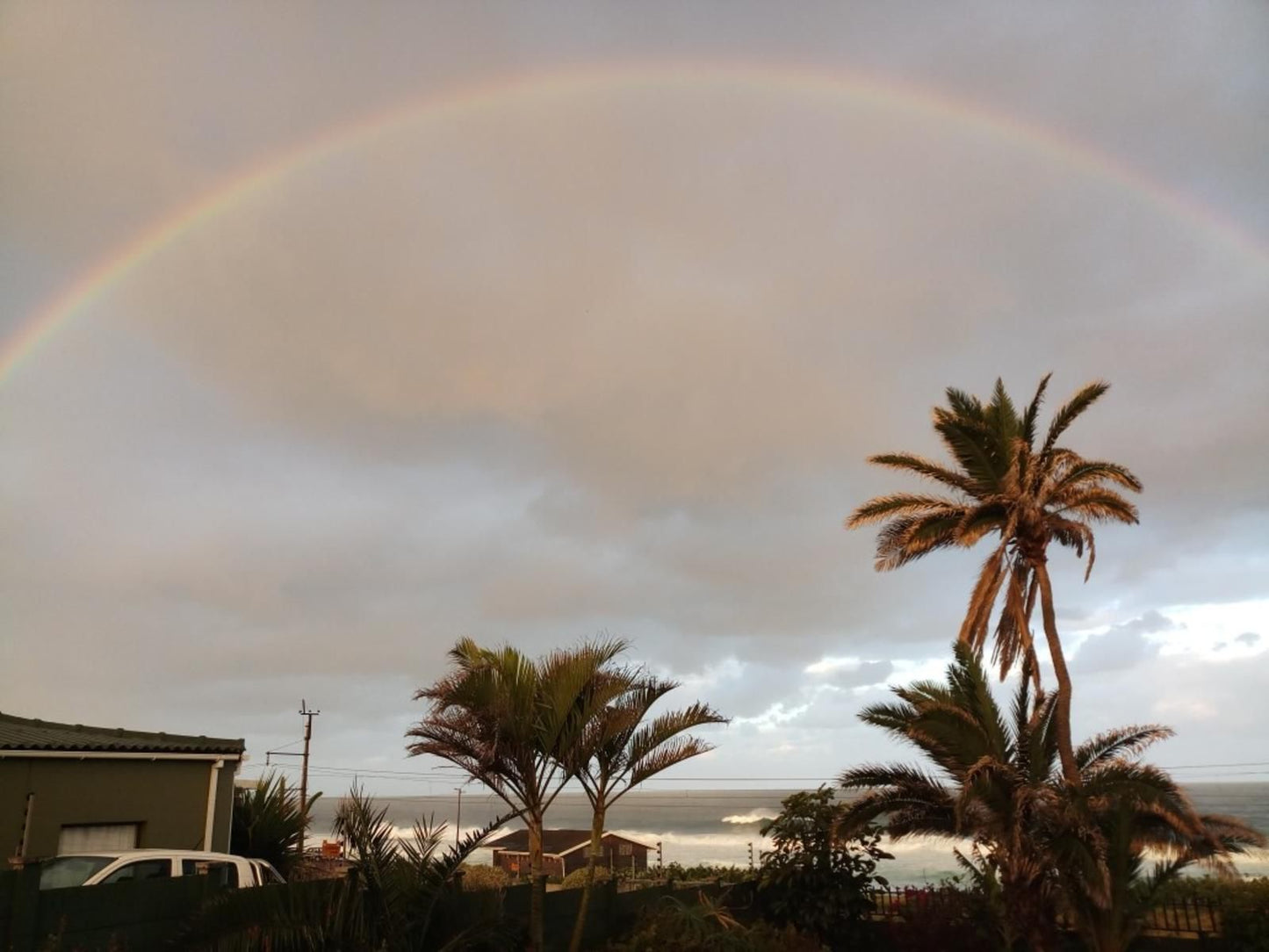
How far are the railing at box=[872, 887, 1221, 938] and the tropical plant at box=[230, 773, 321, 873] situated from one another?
11.6 meters

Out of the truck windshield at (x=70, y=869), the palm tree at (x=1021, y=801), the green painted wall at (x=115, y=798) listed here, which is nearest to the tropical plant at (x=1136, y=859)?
the palm tree at (x=1021, y=801)

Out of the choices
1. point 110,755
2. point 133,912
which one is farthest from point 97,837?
point 133,912

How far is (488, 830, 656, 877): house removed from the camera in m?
38.4

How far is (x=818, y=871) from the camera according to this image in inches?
601

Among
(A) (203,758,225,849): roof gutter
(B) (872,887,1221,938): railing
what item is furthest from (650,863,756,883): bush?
(A) (203,758,225,849): roof gutter

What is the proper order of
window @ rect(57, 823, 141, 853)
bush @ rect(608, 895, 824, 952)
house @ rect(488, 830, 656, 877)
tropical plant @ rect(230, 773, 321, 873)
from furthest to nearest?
house @ rect(488, 830, 656, 877), tropical plant @ rect(230, 773, 321, 873), window @ rect(57, 823, 141, 853), bush @ rect(608, 895, 824, 952)

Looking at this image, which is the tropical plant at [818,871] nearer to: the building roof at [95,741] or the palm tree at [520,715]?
the palm tree at [520,715]

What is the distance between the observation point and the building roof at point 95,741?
15172 millimetres

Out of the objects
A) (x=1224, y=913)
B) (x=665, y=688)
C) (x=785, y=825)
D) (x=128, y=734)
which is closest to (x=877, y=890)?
(x=785, y=825)

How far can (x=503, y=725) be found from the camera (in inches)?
427

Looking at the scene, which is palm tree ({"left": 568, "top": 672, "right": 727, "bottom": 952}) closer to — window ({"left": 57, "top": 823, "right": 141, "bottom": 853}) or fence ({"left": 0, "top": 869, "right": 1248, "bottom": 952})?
fence ({"left": 0, "top": 869, "right": 1248, "bottom": 952})

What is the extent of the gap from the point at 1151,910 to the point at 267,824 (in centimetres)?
1563

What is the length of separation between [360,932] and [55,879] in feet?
10.7

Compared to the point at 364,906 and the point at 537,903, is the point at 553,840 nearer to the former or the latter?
the point at 537,903
